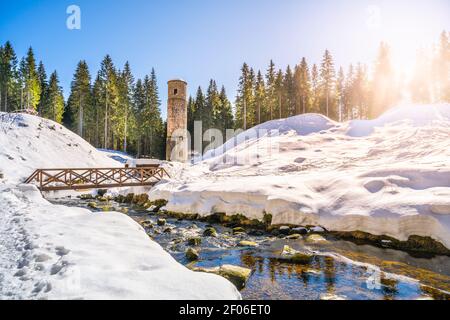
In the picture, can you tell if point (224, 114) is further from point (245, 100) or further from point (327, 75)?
point (327, 75)

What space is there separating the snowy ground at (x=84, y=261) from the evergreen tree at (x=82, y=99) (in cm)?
3755

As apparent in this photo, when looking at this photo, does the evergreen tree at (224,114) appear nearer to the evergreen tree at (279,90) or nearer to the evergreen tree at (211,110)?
the evergreen tree at (211,110)

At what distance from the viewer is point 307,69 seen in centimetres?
4797

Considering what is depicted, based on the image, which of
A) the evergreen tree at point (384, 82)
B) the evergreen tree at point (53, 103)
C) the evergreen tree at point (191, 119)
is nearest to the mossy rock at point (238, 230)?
the evergreen tree at point (191, 119)

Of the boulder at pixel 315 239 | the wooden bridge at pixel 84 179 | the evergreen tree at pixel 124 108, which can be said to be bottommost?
the boulder at pixel 315 239

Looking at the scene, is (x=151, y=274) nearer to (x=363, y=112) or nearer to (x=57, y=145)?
(x=57, y=145)

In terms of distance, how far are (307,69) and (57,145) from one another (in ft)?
140

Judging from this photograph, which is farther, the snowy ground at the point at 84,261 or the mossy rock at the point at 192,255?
the mossy rock at the point at 192,255

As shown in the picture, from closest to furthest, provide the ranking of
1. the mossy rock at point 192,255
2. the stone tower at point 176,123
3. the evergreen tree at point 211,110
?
1. the mossy rock at point 192,255
2. the stone tower at point 176,123
3. the evergreen tree at point 211,110

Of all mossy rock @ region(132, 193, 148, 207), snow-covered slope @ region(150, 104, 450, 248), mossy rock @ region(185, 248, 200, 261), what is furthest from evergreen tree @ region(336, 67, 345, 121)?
mossy rock @ region(185, 248, 200, 261)

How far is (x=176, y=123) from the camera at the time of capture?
2947 centimetres

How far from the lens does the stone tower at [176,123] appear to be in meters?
29.3
